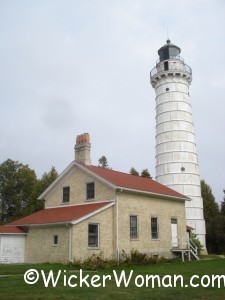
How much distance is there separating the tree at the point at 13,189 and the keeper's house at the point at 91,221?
694 inches

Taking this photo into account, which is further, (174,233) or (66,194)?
(174,233)

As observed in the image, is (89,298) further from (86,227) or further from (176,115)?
(176,115)

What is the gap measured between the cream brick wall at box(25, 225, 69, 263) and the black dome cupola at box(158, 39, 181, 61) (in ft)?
80.0

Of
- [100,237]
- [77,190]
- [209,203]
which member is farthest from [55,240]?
[209,203]

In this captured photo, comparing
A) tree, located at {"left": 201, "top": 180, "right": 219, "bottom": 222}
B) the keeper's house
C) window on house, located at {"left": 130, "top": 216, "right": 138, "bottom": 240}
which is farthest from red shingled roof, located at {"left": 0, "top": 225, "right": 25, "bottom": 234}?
tree, located at {"left": 201, "top": 180, "right": 219, "bottom": 222}

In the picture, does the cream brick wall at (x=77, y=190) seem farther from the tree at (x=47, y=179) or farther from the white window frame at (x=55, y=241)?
the tree at (x=47, y=179)

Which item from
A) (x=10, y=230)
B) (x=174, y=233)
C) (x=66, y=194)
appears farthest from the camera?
(x=174, y=233)

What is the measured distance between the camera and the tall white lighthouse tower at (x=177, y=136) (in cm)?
3359

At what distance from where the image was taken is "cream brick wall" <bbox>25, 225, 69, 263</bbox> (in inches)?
757

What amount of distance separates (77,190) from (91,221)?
407 cm

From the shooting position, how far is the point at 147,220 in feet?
75.8

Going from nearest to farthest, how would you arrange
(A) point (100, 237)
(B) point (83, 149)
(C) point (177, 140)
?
(A) point (100, 237)
(B) point (83, 149)
(C) point (177, 140)

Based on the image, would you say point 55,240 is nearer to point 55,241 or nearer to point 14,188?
point 55,241

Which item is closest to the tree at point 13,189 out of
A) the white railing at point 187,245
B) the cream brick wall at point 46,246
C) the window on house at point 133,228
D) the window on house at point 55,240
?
the cream brick wall at point 46,246
